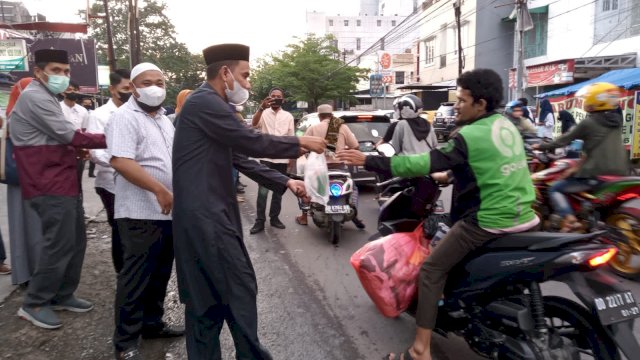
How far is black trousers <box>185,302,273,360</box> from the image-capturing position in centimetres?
249

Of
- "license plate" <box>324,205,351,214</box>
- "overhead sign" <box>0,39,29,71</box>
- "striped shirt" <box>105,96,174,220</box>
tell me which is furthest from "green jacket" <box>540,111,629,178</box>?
"overhead sign" <box>0,39,29,71</box>

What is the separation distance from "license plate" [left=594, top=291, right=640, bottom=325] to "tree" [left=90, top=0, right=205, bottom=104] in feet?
136

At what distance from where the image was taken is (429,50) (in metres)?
38.6

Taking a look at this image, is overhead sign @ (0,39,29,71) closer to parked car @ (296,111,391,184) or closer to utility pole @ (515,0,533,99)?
parked car @ (296,111,391,184)

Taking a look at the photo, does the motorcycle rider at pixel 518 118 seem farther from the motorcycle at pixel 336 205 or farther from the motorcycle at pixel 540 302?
the motorcycle at pixel 540 302

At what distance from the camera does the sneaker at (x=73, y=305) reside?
395 cm

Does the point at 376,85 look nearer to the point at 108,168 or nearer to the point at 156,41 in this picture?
the point at 156,41

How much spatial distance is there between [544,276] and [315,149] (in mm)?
1313

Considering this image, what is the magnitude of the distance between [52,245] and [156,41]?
4204 cm

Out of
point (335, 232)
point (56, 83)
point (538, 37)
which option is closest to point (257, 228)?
point (335, 232)

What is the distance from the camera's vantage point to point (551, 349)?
7.91 feet

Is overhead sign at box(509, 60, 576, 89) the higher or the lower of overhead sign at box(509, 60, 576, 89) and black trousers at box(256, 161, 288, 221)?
the higher

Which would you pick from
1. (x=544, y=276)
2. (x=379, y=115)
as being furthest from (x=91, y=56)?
(x=544, y=276)

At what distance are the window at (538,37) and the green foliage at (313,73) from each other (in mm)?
11623
